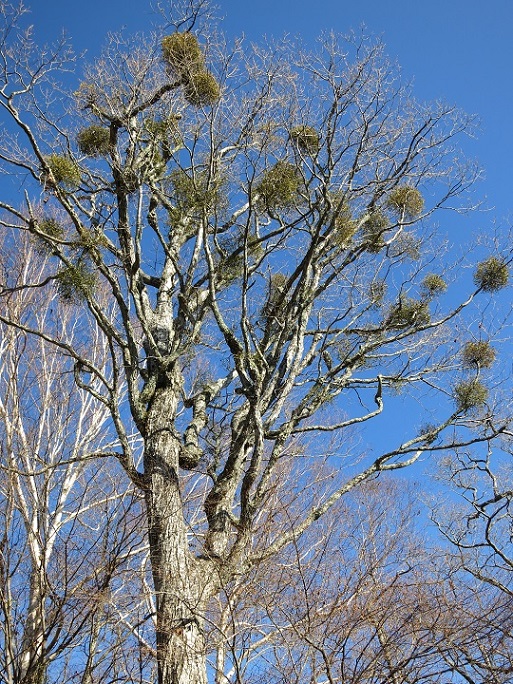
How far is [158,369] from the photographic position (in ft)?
15.4

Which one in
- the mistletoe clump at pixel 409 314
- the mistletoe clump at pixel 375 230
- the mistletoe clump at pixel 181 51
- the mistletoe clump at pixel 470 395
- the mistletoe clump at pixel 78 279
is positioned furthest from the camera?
the mistletoe clump at pixel 375 230

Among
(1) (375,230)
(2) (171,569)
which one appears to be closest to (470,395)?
(1) (375,230)

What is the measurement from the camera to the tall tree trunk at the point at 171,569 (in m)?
3.44

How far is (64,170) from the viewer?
16.4 feet

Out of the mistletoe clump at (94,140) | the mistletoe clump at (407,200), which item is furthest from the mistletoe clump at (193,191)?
the mistletoe clump at (407,200)

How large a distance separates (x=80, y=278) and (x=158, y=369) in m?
0.95

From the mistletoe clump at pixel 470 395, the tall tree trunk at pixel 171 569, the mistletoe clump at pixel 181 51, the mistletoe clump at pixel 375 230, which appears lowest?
the tall tree trunk at pixel 171 569

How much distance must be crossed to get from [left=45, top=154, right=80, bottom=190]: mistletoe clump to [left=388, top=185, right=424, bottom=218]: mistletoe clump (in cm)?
289

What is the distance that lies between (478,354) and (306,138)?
8.17ft

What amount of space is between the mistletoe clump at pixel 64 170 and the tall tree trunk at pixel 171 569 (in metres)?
1.92

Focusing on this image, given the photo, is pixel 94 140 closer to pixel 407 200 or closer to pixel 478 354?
pixel 407 200

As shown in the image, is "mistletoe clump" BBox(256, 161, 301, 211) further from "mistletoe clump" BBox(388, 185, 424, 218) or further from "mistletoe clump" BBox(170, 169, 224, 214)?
"mistletoe clump" BBox(388, 185, 424, 218)

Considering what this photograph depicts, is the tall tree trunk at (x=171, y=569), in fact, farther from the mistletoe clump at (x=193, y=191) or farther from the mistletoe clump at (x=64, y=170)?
the mistletoe clump at (x=64, y=170)

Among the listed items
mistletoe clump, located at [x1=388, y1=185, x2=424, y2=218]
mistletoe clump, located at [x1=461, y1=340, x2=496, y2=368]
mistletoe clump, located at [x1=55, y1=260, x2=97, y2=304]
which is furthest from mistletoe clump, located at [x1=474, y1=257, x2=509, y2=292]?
mistletoe clump, located at [x1=55, y1=260, x2=97, y2=304]
